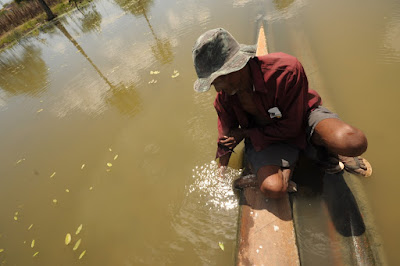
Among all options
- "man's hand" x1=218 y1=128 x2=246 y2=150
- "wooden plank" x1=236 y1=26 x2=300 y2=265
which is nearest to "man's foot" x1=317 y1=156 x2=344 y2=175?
"wooden plank" x1=236 y1=26 x2=300 y2=265

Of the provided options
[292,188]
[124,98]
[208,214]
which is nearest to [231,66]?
[292,188]

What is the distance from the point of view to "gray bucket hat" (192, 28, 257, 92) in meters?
1.31

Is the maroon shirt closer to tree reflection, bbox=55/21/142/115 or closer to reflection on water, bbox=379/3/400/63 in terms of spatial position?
reflection on water, bbox=379/3/400/63

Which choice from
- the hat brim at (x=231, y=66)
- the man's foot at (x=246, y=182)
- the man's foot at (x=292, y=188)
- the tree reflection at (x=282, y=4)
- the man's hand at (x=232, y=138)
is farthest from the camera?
the tree reflection at (x=282, y=4)

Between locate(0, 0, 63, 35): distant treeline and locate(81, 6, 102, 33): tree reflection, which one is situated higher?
locate(0, 0, 63, 35): distant treeline

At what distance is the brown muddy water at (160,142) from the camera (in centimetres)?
210

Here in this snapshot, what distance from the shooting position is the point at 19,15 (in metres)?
14.5

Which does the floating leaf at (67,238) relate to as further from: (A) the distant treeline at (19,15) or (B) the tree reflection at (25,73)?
(A) the distant treeline at (19,15)

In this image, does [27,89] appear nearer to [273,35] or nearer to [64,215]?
[64,215]

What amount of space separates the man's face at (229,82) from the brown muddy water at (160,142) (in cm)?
112

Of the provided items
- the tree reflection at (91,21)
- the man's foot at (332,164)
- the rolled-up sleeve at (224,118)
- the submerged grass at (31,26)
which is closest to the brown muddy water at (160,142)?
the man's foot at (332,164)

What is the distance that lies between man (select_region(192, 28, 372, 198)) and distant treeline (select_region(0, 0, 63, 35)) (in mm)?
18489

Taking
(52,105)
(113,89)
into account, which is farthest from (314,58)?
(52,105)

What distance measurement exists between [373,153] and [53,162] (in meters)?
4.15
